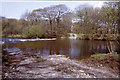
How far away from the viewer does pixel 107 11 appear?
8.36 feet

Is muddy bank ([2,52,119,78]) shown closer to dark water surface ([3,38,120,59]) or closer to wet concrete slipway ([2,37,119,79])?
wet concrete slipway ([2,37,119,79])

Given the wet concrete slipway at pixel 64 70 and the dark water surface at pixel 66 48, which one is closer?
the wet concrete slipway at pixel 64 70

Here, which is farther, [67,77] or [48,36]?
[48,36]

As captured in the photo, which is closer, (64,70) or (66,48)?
(64,70)

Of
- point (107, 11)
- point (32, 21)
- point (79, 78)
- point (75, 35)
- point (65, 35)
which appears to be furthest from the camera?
point (65, 35)

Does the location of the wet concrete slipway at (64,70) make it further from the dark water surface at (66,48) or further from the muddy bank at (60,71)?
the dark water surface at (66,48)

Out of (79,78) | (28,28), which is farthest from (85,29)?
(79,78)

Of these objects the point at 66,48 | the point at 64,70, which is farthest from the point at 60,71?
the point at 66,48

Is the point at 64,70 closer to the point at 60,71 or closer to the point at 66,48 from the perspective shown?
the point at 60,71

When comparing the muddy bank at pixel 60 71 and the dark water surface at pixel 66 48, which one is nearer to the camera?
the muddy bank at pixel 60 71

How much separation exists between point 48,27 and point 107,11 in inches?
422

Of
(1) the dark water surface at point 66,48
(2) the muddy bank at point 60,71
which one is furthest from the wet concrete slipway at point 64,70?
(1) the dark water surface at point 66,48

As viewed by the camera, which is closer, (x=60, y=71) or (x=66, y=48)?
(x=60, y=71)

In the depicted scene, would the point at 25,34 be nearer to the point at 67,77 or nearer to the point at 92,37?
the point at 92,37
